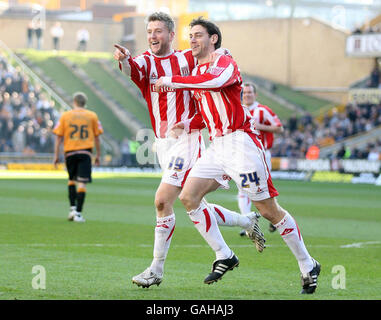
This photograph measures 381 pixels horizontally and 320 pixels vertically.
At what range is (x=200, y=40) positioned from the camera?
7.99 m

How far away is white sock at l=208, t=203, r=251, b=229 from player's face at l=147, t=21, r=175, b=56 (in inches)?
62.4

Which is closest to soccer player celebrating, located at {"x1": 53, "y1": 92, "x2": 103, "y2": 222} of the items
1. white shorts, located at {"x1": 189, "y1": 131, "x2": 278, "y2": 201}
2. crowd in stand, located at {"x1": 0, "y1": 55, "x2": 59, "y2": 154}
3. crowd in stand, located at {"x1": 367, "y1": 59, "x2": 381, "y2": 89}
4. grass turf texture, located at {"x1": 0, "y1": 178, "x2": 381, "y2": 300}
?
grass turf texture, located at {"x1": 0, "y1": 178, "x2": 381, "y2": 300}

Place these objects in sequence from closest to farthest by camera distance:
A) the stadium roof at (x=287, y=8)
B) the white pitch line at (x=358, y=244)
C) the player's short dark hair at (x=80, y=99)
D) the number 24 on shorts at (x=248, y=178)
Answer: the number 24 on shorts at (x=248, y=178)
the white pitch line at (x=358, y=244)
the player's short dark hair at (x=80, y=99)
the stadium roof at (x=287, y=8)

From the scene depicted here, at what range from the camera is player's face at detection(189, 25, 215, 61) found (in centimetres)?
798

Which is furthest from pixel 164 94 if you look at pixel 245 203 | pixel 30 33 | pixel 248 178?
pixel 30 33

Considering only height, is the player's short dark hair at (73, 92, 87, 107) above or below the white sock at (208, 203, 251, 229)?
above

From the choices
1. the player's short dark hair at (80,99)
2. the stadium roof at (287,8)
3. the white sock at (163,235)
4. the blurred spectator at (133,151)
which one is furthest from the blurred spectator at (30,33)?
the white sock at (163,235)

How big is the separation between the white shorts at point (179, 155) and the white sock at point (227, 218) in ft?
1.70

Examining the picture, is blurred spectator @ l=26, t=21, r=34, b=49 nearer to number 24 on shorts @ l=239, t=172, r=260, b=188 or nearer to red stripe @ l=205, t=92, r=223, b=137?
red stripe @ l=205, t=92, r=223, b=137

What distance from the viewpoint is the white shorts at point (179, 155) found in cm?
820

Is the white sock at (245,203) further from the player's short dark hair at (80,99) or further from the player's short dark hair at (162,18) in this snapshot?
the player's short dark hair at (162,18)

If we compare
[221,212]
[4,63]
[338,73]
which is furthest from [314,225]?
[338,73]
